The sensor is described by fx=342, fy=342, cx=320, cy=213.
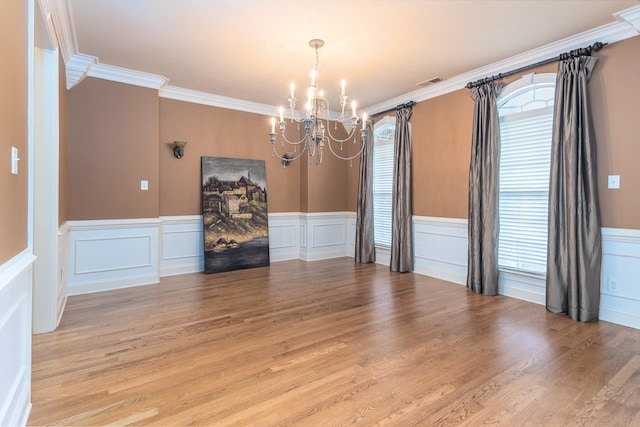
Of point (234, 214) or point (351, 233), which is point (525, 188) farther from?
point (234, 214)

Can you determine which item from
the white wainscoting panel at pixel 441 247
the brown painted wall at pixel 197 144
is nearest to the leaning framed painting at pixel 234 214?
the brown painted wall at pixel 197 144

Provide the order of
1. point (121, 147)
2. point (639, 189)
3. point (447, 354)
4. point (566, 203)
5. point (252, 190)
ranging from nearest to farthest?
point (447, 354) < point (639, 189) < point (566, 203) < point (121, 147) < point (252, 190)

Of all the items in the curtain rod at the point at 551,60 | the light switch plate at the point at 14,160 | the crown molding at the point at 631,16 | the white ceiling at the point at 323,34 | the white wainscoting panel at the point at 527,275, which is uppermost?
the white ceiling at the point at 323,34

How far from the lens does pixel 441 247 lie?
478 cm

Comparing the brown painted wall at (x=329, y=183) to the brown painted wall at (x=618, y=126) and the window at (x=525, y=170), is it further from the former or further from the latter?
the brown painted wall at (x=618, y=126)

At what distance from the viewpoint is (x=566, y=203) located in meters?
3.30

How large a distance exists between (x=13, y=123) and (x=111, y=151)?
2.87 metres

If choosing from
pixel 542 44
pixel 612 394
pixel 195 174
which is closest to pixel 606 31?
pixel 542 44

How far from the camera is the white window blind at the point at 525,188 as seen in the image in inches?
146

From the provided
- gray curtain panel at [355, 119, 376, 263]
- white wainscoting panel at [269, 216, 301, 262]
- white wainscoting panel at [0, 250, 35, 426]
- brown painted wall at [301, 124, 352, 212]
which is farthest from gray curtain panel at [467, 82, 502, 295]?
white wainscoting panel at [0, 250, 35, 426]

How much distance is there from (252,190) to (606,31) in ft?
15.3

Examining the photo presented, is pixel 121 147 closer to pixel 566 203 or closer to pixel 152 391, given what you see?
pixel 152 391

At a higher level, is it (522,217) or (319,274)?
(522,217)

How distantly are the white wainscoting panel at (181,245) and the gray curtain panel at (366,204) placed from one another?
104 inches
